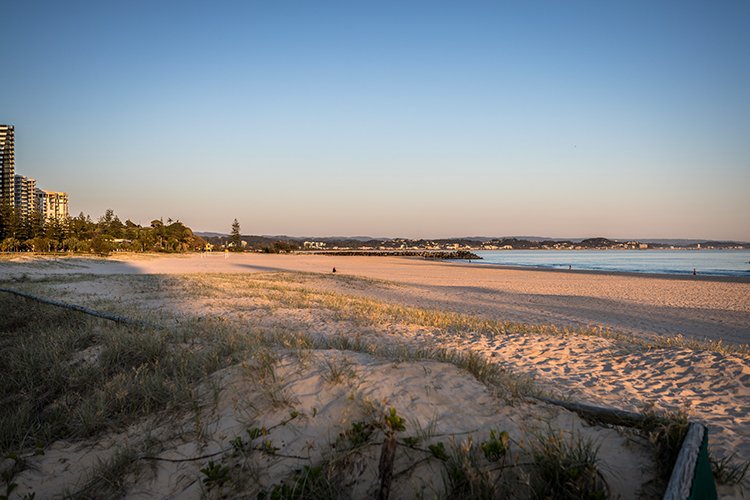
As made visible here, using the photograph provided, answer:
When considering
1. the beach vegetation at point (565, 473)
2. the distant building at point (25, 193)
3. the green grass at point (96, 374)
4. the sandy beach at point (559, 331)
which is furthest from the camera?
the distant building at point (25, 193)

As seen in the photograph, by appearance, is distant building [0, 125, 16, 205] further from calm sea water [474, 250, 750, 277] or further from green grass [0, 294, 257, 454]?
green grass [0, 294, 257, 454]

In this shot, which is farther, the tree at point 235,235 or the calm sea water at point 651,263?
the tree at point 235,235

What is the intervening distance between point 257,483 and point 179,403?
1653 mm

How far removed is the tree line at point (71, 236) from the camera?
5812 cm

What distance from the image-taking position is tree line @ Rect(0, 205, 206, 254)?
58125mm

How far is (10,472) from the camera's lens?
375 cm

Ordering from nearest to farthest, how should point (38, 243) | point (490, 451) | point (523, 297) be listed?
point (490, 451) → point (523, 297) → point (38, 243)

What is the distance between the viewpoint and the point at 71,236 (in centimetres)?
6675

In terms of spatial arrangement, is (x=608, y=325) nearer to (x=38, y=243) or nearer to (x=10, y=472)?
(x=10, y=472)

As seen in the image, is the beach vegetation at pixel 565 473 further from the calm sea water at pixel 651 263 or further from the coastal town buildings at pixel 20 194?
the coastal town buildings at pixel 20 194

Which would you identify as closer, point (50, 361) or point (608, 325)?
point (50, 361)

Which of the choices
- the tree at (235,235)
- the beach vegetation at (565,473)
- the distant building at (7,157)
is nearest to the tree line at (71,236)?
the distant building at (7,157)

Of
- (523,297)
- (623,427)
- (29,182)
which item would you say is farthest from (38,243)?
(29,182)

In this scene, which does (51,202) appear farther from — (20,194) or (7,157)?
(7,157)
